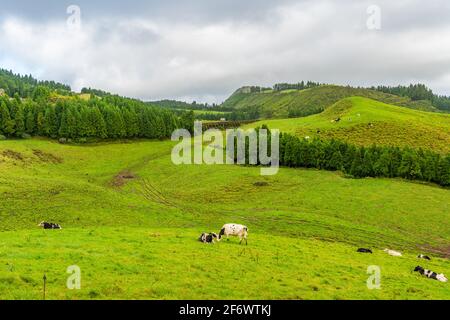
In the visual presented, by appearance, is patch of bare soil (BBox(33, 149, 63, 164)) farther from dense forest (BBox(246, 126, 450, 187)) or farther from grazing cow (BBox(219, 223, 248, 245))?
grazing cow (BBox(219, 223, 248, 245))

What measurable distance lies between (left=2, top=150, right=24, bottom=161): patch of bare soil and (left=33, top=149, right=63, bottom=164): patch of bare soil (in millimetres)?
5147

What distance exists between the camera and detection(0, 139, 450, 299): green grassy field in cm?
2098

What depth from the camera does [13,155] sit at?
294ft

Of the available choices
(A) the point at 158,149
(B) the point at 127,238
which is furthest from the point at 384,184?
(A) the point at 158,149

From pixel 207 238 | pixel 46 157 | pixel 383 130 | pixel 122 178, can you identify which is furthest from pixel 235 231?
pixel 383 130

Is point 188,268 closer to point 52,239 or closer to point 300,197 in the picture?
point 52,239

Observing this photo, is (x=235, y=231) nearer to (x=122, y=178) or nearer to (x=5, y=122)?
(x=122, y=178)

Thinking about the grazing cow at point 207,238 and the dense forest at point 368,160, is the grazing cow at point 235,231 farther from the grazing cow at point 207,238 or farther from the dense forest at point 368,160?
the dense forest at point 368,160

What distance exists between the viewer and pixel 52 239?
30.9m

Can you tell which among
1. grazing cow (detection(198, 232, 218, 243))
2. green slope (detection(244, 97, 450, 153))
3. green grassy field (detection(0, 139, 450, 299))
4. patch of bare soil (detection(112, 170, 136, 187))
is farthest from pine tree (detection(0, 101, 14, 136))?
grazing cow (detection(198, 232, 218, 243))

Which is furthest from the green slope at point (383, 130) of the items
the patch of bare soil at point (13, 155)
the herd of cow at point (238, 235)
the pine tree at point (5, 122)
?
the pine tree at point (5, 122)

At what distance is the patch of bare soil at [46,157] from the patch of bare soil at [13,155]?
5147mm
